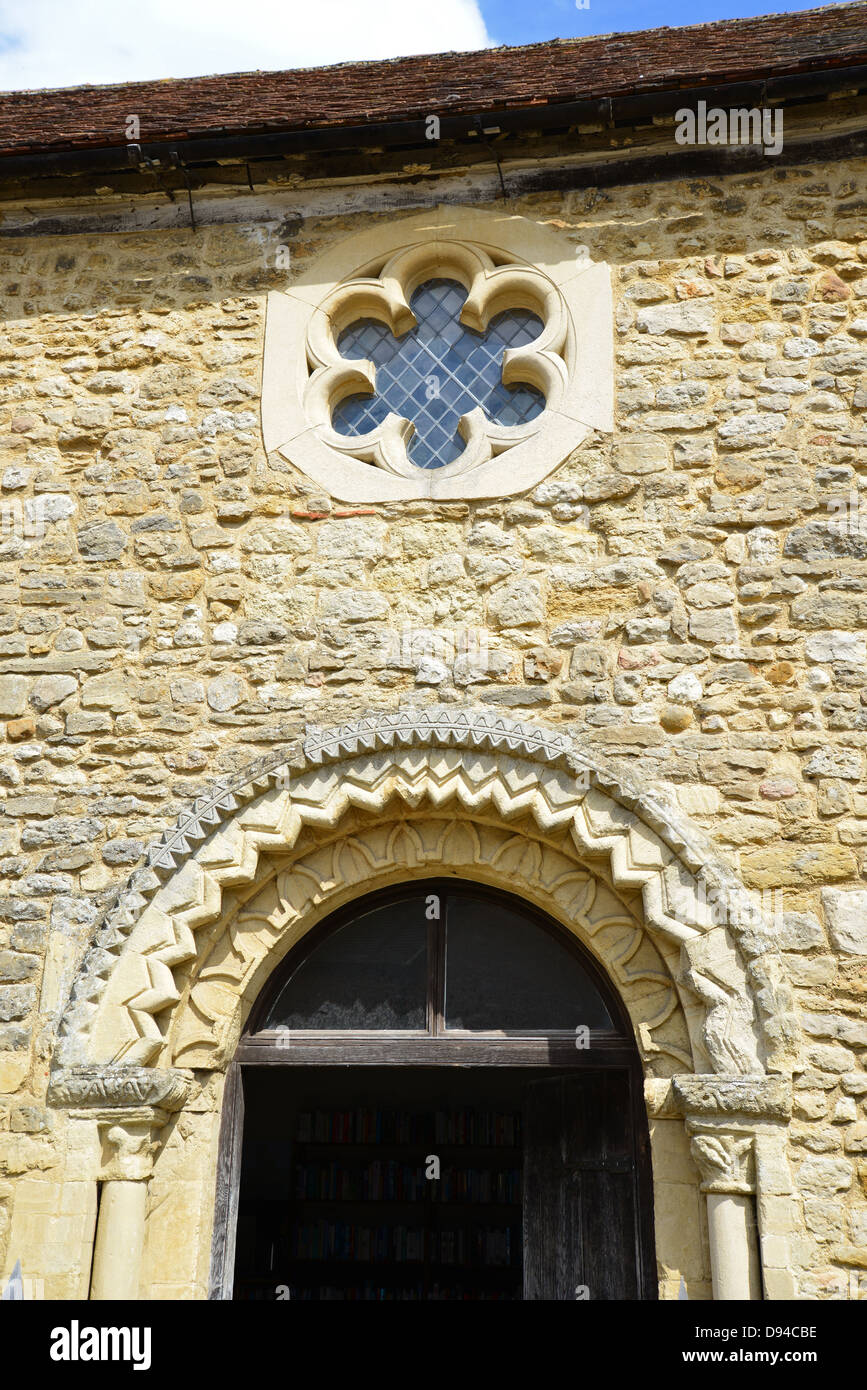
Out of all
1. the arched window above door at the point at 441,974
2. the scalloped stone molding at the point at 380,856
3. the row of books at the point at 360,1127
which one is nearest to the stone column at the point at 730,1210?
the scalloped stone molding at the point at 380,856

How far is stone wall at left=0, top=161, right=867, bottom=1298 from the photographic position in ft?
13.8

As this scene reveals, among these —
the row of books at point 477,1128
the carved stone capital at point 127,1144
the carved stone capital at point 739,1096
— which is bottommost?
the carved stone capital at point 127,1144

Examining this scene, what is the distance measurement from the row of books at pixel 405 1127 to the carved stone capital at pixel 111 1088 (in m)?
3.17

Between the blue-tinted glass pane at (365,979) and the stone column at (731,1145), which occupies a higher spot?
the blue-tinted glass pane at (365,979)

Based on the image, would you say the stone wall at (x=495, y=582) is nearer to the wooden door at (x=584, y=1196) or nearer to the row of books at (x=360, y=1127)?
the wooden door at (x=584, y=1196)

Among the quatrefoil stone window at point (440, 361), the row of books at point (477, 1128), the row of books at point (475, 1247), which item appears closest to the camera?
the quatrefoil stone window at point (440, 361)

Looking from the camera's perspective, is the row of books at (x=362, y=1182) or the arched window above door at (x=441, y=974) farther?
the row of books at (x=362, y=1182)

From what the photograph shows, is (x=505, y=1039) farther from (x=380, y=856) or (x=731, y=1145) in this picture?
(x=731, y=1145)

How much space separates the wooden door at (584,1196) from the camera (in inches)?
164

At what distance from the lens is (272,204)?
17.2 ft

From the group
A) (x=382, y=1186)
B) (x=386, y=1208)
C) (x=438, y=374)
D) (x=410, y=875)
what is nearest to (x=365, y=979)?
(x=410, y=875)

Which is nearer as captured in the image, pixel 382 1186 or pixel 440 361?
pixel 440 361

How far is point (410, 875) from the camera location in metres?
4.56

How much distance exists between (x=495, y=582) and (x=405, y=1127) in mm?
3841
